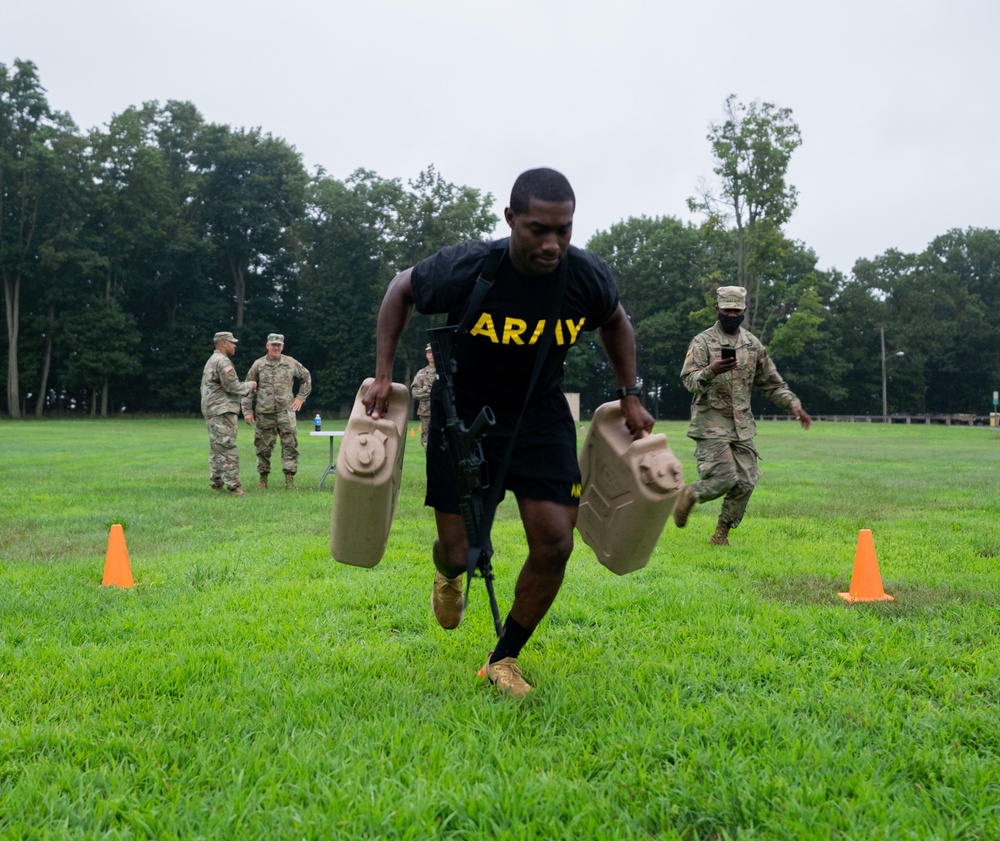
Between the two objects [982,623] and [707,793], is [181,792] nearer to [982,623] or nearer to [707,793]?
[707,793]

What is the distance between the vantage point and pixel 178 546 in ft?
27.8

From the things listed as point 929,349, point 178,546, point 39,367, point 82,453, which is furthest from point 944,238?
point 178,546

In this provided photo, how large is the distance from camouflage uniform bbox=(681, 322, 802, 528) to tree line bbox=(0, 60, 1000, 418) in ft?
122

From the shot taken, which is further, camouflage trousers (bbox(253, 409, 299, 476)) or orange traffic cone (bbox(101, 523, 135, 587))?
camouflage trousers (bbox(253, 409, 299, 476))

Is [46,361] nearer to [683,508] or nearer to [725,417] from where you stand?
[683,508]

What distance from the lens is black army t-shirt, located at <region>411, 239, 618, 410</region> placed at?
3865 millimetres

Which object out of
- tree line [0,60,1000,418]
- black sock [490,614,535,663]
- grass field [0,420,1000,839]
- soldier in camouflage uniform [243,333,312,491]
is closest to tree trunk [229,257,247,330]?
tree line [0,60,1000,418]

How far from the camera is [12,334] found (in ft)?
172

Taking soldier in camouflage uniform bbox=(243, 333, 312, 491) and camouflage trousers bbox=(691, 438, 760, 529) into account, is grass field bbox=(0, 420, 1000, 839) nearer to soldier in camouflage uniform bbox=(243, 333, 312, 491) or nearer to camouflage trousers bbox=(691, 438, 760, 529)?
camouflage trousers bbox=(691, 438, 760, 529)

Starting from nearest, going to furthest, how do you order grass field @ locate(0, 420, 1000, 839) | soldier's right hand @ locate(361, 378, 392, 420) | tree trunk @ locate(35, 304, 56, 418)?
1. grass field @ locate(0, 420, 1000, 839)
2. soldier's right hand @ locate(361, 378, 392, 420)
3. tree trunk @ locate(35, 304, 56, 418)

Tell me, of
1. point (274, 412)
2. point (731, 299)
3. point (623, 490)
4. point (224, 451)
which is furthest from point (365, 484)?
point (274, 412)

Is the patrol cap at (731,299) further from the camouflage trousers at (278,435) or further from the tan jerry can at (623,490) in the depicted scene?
the camouflage trousers at (278,435)

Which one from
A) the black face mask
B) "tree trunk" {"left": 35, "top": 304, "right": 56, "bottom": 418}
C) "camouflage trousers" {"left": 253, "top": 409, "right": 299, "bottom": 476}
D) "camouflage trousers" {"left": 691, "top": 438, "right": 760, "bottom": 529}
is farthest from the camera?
"tree trunk" {"left": 35, "top": 304, "right": 56, "bottom": 418}

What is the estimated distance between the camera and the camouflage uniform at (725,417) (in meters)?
8.21
